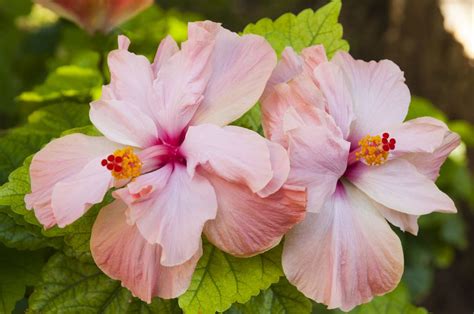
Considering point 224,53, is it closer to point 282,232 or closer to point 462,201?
point 282,232

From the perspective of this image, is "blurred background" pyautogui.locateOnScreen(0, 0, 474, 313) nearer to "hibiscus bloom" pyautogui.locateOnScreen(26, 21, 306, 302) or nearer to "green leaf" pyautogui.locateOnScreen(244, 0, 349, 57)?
"green leaf" pyautogui.locateOnScreen(244, 0, 349, 57)

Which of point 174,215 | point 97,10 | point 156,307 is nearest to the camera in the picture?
point 174,215

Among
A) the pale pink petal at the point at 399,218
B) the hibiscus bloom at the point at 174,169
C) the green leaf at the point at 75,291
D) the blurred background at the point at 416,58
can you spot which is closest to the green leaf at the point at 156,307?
the green leaf at the point at 75,291

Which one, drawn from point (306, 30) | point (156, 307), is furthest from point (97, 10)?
point (156, 307)

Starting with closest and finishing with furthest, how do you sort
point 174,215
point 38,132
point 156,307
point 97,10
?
1. point 174,215
2. point 156,307
3. point 38,132
4. point 97,10

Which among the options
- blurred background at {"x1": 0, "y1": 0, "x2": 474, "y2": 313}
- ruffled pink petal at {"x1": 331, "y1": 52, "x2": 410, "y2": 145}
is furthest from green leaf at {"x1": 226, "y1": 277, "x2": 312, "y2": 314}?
blurred background at {"x1": 0, "y1": 0, "x2": 474, "y2": 313}

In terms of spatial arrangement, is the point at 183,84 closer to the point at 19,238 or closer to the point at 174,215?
the point at 174,215

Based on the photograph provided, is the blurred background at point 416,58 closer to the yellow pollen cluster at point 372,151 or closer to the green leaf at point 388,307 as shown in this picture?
the green leaf at point 388,307
